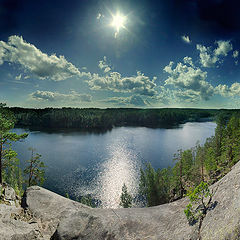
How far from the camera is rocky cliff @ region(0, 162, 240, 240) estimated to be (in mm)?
5035

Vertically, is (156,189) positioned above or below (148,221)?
below

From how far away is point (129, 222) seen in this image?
7.21 meters

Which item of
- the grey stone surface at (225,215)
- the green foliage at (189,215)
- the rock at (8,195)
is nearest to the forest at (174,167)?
the rock at (8,195)

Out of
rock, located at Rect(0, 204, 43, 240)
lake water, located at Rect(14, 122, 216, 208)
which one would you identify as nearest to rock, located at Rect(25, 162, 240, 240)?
rock, located at Rect(0, 204, 43, 240)

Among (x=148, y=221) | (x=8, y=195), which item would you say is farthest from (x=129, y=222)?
(x=8, y=195)

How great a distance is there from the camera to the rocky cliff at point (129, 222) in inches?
198

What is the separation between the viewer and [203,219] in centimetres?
553

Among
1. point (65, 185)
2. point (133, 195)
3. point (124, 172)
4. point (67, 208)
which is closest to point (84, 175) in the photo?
point (65, 185)

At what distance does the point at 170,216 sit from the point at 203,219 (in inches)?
72.8

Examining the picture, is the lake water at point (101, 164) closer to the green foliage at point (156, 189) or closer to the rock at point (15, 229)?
the green foliage at point (156, 189)

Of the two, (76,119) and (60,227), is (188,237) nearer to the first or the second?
(60,227)

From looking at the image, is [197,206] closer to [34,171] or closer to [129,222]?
[129,222]

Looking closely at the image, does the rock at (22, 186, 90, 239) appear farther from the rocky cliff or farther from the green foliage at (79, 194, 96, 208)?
the green foliage at (79, 194, 96, 208)

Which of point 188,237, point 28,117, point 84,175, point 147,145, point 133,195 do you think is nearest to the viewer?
point 188,237
